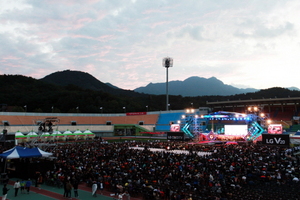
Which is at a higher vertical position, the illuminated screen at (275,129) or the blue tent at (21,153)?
the illuminated screen at (275,129)

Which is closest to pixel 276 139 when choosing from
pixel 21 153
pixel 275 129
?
pixel 275 129

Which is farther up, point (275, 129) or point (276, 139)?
point (275, 129)

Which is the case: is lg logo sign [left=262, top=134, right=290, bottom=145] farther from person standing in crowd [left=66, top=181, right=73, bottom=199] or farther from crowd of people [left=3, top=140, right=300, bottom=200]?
person standing in crowd [left=66, top=181, right=73, bottom=199]

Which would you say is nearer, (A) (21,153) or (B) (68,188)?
(B) (68,188)

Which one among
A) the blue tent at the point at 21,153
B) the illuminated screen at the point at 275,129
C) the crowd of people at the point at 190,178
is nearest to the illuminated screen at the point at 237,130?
the illuminated screen at the point at 275,129

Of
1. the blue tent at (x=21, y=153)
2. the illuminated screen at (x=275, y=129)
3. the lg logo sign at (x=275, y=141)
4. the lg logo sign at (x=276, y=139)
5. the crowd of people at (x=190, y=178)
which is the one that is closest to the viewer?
the crowd of people at (x=190, y=178)

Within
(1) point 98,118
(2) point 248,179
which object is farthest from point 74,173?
(1) point 98,118

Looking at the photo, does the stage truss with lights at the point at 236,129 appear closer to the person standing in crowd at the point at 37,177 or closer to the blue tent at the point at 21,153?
the blue tent at the point at 21,153

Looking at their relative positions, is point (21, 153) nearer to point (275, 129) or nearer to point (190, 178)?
point (190, 178)

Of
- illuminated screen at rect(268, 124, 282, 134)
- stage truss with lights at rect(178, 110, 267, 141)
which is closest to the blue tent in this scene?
stage truss with lights at rect(178, 110, 267, 141)

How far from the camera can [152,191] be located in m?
13.9

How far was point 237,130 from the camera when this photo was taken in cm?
4306

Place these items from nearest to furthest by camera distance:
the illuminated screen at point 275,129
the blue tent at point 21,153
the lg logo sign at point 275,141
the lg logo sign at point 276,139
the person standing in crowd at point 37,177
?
the person standing in crowd at point 37,177 → the blue tent at point 21,153 → the lg logo sign at point 276,139 → the lg logo sign at point 275,141 → the illuminated screen at point 275,129

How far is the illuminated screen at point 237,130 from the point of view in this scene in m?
42.2
